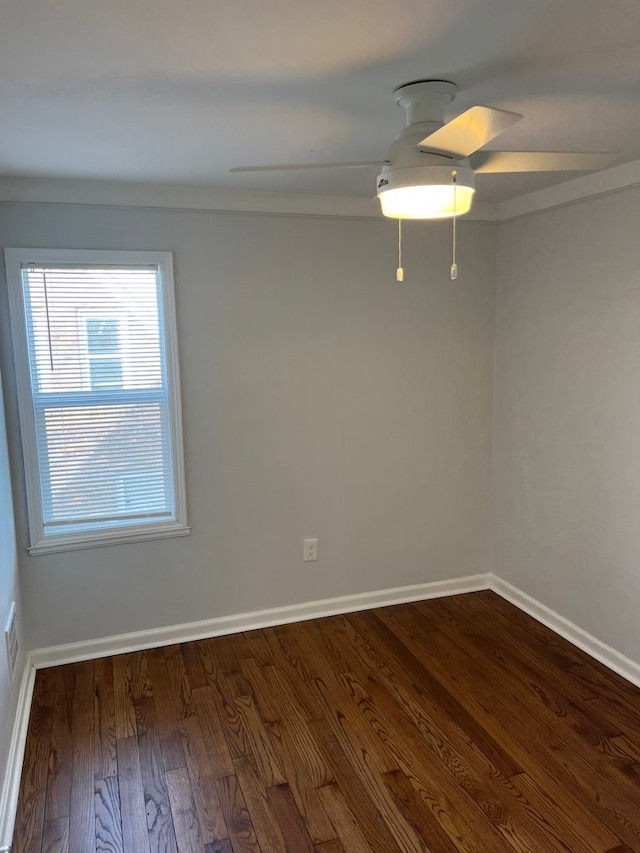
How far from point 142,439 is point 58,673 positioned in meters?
1.15

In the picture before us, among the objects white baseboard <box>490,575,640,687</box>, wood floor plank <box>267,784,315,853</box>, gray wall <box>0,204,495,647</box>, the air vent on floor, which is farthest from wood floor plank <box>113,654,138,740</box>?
white baseboard <box>490,575,640,687</box>

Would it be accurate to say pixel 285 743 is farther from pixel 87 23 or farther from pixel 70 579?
→ pixel 87 23

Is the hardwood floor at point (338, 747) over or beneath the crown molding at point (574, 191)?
beneath

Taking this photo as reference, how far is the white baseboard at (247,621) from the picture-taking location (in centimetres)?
289

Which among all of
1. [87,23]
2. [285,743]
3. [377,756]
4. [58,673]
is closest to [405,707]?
[377,756]

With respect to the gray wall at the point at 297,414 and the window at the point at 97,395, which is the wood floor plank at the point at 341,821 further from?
the window at the point at 97,395

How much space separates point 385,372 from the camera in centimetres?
322

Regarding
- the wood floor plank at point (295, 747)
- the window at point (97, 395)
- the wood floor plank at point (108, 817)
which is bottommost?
the wood floor plank at point (108, 817)

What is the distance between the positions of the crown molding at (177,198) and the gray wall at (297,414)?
0.05m

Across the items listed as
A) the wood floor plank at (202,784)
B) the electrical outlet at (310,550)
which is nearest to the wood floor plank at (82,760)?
the wood floor plank at (202,784)

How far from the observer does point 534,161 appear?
1639mm

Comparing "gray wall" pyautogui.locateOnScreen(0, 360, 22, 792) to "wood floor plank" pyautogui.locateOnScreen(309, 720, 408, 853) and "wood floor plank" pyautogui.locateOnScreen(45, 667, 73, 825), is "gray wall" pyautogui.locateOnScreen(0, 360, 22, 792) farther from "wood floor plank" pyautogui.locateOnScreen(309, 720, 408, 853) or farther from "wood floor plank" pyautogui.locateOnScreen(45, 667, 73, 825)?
"wood floor plank" pyautogui.locateOnScreen(309, 720, 408, 853)

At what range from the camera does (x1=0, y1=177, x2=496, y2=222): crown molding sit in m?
2.55

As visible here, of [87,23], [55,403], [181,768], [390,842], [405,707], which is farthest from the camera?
[55,403]
